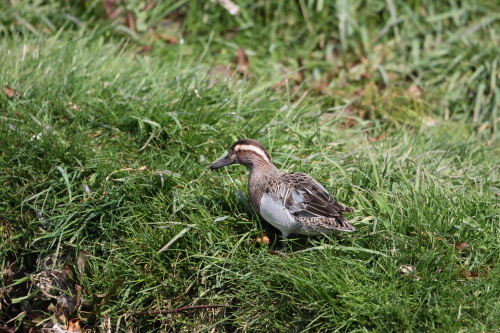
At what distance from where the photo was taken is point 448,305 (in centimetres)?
345

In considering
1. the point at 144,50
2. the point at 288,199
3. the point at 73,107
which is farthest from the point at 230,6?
the point at 288,199

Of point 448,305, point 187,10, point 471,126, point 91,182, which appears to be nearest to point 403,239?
point 448,305

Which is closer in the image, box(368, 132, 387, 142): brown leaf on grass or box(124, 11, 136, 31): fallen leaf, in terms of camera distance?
box(368, 132, 387, 142): brown leaf on grass

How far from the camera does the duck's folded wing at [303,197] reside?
3.82 m

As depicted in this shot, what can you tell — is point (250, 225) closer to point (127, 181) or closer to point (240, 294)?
point (240, 294)

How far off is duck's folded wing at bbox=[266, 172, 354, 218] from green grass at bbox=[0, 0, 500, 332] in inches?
8.8

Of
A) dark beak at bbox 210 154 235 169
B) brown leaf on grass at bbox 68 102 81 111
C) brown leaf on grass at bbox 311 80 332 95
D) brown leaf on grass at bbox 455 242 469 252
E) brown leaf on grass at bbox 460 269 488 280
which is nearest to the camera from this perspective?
brown leaf on grass at bbox 460 269 488 280

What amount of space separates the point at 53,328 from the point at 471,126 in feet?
14.6

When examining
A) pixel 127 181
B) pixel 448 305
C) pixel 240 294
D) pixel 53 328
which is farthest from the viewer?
pixel 127 181

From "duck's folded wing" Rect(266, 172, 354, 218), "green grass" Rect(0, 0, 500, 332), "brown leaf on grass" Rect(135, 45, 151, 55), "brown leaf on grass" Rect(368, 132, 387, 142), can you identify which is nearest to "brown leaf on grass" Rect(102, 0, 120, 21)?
"green grass" Rect(0, 0, 500, 332)

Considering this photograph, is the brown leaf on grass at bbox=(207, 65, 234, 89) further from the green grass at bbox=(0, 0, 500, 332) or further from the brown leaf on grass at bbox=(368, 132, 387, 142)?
the brown leaf on grass at bbox=(368, 132, 387, 142)

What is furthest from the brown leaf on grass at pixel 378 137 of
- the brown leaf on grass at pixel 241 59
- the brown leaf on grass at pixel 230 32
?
the brown leaf on grass at pixel 230 32

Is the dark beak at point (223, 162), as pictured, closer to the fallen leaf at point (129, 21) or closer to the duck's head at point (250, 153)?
Answer: the duck's head at point (250, 153)

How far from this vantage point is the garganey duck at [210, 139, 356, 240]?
3797mm
